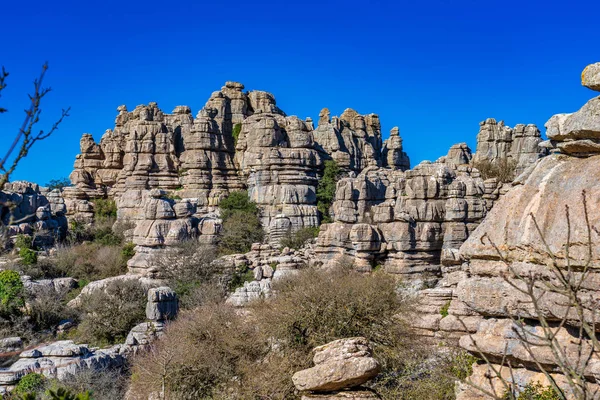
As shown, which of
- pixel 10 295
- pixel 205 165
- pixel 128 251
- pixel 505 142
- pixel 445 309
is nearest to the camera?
pixel 445 309

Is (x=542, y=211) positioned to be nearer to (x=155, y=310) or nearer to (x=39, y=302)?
(x=155, y=310)

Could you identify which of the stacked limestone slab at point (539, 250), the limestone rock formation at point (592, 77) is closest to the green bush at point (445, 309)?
the stacked limestone slab at point (539, 250)

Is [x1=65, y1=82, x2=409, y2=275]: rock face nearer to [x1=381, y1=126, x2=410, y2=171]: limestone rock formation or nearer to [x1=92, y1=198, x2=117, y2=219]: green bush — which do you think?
[x1=92, y1=198, x2=117, y2=219]: green bush

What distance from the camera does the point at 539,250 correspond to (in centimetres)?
557

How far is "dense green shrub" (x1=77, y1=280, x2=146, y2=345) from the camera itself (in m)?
17.2

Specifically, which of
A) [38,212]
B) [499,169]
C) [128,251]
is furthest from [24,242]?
[499,169]

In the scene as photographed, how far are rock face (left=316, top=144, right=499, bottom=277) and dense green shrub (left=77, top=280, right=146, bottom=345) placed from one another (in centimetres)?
720

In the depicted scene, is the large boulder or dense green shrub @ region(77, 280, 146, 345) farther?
dense green shrub @ region(77, 280, 146, 345)

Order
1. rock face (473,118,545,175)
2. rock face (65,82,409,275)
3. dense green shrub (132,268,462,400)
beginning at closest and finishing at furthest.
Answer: dense green shrub (132,268,462,400) → rock face (65,82,409,275) → rock face (473,118,545,175)

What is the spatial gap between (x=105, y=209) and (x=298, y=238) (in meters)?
13.0

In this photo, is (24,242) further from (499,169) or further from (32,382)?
(499,169)

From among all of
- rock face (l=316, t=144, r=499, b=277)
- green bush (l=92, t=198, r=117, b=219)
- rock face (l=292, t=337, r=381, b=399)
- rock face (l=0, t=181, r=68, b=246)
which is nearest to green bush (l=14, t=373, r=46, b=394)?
rock face (l=292, t=337, r=381, b=399)

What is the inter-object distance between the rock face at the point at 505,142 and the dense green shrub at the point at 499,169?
602 millimetres

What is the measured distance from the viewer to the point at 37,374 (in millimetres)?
12125
